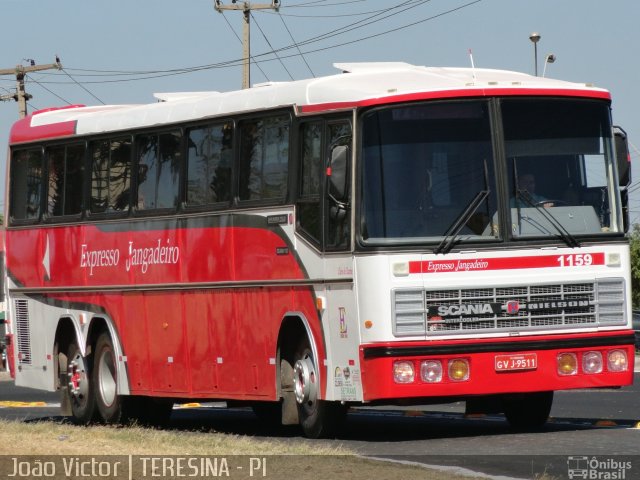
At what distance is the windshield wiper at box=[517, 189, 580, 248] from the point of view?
1541cm

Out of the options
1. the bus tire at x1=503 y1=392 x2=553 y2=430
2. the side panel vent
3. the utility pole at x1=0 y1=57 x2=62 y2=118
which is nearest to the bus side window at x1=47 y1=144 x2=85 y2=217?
the side panel vent

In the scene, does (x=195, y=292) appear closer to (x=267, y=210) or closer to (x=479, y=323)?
(x=267, y=210)

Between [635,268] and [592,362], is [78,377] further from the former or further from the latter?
[635,268]

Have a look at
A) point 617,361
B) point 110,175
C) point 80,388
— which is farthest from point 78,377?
point 617,361

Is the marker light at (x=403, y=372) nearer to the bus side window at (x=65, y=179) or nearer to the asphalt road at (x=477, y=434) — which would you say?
the asphalt road at (x=477, y=434)

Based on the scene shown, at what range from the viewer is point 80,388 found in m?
20.7

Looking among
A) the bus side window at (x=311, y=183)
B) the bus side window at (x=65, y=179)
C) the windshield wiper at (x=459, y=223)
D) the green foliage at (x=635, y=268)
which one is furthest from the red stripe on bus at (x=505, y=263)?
the green foliage at (x=635, y=268)

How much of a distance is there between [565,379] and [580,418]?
4.39m

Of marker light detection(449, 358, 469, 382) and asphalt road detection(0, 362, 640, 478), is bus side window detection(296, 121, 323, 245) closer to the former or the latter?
marker light detection(449, 358, 469, 382)

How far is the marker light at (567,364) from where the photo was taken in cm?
1545

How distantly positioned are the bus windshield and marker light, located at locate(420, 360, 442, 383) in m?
1.06

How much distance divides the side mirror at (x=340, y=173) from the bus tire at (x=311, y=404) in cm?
169

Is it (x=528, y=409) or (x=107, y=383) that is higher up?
(x=107, y=383)

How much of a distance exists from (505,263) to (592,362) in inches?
51.6
